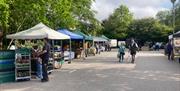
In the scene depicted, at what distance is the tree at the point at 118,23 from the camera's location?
9475cm

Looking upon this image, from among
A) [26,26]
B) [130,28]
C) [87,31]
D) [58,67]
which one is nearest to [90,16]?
[87,31]

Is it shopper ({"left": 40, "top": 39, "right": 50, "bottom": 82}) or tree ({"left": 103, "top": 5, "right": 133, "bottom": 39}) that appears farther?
tree ({"left": 103, "top": 5, "right": 133, "bottom": 39})

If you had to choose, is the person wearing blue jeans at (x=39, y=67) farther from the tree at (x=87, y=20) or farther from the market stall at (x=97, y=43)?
the market stall at (x=97, y=43)

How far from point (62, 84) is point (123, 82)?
2515 mm

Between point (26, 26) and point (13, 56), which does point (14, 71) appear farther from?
point (26, 26)

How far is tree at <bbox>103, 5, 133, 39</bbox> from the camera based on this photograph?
9475 centimetres

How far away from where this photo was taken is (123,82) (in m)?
16.1

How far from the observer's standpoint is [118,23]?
98.9 meters

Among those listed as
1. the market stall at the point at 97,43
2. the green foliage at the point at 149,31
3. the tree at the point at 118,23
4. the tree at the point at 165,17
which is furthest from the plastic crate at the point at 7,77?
the tree at the point at 165,17

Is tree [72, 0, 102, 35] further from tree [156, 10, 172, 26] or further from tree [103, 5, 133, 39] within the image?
tree [156, 10, 172, 26]

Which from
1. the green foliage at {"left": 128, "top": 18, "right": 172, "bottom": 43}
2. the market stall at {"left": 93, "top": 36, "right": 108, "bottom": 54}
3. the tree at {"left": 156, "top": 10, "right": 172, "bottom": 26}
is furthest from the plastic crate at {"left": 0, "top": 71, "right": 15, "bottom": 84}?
the tree at {"left": 156, "top": 10, "right": 172, "bottom": 26}

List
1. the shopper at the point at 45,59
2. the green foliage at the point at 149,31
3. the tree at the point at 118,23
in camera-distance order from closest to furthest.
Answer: the shopper at the point at 45,59, the green foliage at the point at 149,31, the tree at the point at 118,23

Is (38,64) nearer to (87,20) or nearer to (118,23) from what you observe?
(87,20)

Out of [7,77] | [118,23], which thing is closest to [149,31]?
[118,23]
